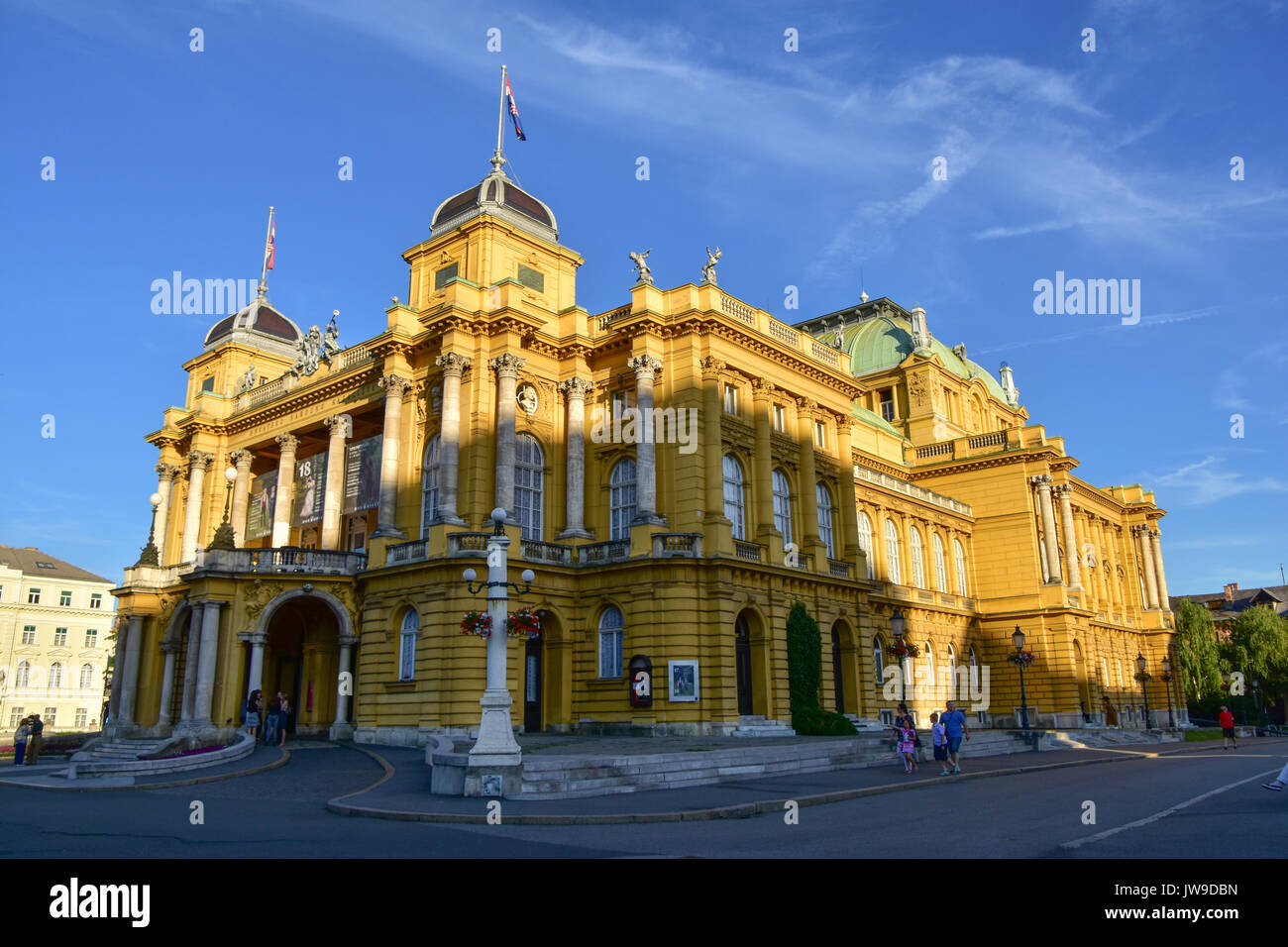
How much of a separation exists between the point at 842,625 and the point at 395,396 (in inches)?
818

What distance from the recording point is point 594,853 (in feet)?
38.5

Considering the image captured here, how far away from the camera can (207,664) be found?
34.1 metres

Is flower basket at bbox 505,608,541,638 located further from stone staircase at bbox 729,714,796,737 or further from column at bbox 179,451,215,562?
column at bbox 179,451,215,562

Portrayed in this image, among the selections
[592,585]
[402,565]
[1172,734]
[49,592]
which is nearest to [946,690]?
[1172,734]

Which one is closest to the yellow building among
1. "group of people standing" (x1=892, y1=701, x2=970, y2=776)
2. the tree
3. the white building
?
"group of people standing" (x1=892, y1=701, x2=970, y2=776)

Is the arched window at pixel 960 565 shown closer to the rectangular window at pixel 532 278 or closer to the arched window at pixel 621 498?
the arched window at pixel 621 498

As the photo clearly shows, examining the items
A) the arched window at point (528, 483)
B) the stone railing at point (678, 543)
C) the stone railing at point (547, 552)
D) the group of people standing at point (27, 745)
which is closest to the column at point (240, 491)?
the group of people standing at point (27, 745)

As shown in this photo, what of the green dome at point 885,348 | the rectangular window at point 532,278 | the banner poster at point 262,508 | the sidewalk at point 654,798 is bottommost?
the sidewalk at point 654,798

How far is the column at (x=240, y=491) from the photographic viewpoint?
45156 millimetres

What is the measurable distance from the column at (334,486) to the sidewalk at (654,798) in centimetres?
1406

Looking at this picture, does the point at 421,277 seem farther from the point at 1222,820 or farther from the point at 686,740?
the point at 1222,820

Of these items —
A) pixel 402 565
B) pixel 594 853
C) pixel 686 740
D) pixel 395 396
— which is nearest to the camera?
pixel 594 853

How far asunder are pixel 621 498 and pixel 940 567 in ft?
86.1

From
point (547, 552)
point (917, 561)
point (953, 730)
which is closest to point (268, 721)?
point (547, 552)
